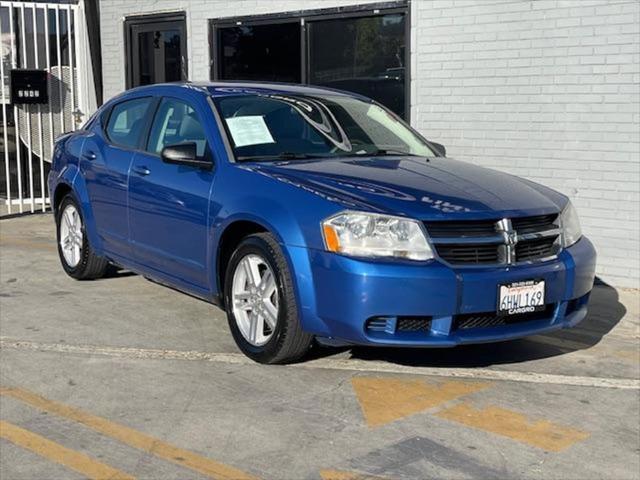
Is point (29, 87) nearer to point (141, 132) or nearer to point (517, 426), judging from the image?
point (141, 132)

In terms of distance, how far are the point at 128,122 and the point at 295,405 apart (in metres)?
3.05

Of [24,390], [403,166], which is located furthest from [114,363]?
[403,166]

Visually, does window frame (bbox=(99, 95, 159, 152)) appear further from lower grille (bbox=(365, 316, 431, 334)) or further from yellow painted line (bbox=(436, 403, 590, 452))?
yellow painted line (bbox=(436, 403, 590, 452))

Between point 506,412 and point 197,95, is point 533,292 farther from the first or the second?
point 197,95

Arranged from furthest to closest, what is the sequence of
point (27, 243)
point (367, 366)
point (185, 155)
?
point (27, 243) → point (185, 155) → point (367, 366)

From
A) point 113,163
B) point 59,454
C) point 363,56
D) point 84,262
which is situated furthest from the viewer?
point 363,56

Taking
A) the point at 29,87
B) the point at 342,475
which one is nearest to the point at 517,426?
the point at 342,475

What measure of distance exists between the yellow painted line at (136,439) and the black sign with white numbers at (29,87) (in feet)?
24.8

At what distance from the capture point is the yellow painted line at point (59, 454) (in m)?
3.60

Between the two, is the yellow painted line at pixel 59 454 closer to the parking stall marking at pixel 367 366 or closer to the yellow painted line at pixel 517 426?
the parking stall marking at pixel 367 366

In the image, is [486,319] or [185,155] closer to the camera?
[486,319]

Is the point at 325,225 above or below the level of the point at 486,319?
above

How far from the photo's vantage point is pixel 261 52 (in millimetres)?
10617

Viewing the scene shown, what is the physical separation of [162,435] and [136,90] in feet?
11.3
